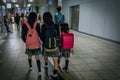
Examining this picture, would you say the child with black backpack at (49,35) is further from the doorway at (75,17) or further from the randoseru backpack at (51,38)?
the doorway at (75,17)

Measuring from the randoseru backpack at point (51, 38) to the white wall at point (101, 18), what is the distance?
5652 mm

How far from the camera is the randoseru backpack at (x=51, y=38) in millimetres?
4105

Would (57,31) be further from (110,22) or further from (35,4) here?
(35,4)

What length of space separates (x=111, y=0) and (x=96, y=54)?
12.9 ft

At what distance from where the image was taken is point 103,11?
33.2 feet

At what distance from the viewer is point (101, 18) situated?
10352mm

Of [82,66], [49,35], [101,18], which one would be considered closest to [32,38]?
[49,35]

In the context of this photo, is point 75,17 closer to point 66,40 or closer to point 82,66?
point 82,66

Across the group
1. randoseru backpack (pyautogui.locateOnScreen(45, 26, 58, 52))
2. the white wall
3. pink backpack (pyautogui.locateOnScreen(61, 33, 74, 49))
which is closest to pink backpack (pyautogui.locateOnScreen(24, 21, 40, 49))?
randoseru backpack (pyautogui.locateOnScreen(45, 26, 58, 52))

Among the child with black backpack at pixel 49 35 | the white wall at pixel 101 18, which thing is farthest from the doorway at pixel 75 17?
the child with black backpack at pixel 49 35

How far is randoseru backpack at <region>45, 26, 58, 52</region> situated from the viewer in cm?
411

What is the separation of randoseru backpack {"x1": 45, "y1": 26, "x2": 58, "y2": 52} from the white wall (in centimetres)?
565

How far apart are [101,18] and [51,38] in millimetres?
6954

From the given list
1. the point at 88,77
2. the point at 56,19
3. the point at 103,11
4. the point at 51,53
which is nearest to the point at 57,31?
the point at 51,53
